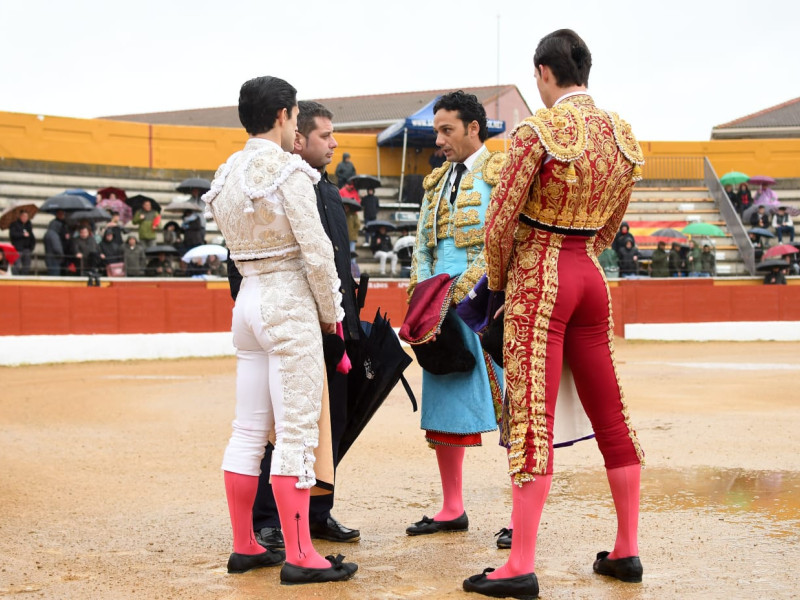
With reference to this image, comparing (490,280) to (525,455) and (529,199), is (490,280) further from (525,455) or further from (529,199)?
(525,455)

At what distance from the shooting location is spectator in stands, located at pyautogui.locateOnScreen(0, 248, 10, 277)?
14.1 meters

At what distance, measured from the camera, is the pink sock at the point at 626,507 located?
3.33 metres

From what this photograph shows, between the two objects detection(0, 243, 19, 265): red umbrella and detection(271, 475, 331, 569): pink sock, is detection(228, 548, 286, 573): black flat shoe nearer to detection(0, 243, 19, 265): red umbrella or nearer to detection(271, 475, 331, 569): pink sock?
detection(271, 475, 331, 569): pink sock

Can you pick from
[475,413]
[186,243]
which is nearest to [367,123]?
[186,243]

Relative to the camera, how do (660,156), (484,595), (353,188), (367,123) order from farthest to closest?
(367,123) → (660,156) → (353,188) → (484,595)

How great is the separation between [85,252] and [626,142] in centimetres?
1249

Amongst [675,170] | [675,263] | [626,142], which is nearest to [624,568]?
[626,142]

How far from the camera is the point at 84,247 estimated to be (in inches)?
579

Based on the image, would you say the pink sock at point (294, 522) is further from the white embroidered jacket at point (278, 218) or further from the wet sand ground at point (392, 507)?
the white embroidered jacket at point (278, 218)

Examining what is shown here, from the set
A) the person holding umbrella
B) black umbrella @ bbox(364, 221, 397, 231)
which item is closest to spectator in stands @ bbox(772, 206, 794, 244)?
black umbrella @ bbox(364, 221, 397, 231)

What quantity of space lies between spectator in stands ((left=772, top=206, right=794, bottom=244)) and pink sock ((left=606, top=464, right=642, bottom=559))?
1879 centimetres

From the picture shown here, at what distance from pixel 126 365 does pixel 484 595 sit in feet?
34.9

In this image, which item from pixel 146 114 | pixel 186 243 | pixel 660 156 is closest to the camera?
pixel 186 243

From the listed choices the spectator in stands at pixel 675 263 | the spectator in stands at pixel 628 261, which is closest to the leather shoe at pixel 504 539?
the spectator in stands at pixel 628 261
